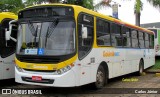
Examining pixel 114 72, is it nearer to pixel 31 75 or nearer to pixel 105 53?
pixel 105 53

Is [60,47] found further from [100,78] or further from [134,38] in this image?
[134,38]

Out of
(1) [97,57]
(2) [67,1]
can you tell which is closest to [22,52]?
(1) [97,57]

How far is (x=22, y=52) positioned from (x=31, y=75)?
881mm

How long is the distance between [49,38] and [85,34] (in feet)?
3.94

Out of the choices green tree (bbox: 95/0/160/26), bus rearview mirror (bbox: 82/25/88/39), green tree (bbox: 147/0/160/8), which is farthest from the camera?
green tree (bbox: 147/0/160/8)

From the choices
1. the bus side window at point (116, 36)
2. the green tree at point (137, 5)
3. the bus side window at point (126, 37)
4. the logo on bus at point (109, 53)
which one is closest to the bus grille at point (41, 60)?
the logo on bus at point (109, 53)

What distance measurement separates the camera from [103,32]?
463 inches

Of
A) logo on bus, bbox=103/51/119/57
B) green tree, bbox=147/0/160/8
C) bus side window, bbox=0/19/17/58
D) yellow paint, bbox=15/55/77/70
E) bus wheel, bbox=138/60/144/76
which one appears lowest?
bus wheel, bbox=138/60/144/76

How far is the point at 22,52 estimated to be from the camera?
10.1m

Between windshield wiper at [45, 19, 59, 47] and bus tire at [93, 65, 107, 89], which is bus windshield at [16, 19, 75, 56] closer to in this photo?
windshield wiper at [45, 19, 59, 47]

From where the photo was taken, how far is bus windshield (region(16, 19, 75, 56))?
945 centimetres

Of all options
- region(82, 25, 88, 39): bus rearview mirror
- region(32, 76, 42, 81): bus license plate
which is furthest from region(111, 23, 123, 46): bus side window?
region(32, 76, 42, 81): bus license plate

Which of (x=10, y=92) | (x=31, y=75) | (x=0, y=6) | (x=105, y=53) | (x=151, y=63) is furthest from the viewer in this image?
(x=0, y=6)

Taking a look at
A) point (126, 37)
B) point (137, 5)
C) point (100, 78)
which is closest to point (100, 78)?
point (100, 78)
